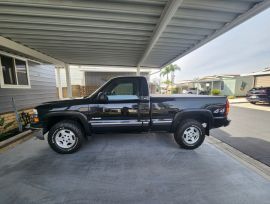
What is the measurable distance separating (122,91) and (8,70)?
4.90m

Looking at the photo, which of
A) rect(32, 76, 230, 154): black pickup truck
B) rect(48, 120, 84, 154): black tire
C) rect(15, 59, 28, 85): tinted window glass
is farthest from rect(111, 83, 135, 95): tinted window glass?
rect(15, 59, 28, 85): tinted window glass

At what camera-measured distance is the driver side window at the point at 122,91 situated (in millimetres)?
3451

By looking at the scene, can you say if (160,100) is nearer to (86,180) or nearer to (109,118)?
(109,118)

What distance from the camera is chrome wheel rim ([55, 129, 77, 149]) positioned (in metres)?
3.39

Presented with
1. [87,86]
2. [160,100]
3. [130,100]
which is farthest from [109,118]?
[87,86]

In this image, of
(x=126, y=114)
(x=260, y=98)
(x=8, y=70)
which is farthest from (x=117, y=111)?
(x=260, y=98)

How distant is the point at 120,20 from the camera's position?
3.45 meters

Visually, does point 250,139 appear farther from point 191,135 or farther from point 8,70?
point 8,70

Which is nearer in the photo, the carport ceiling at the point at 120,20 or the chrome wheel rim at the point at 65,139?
the carport ceiling at the point at 120,20

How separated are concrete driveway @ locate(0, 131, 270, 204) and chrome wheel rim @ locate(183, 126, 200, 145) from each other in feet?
0.89

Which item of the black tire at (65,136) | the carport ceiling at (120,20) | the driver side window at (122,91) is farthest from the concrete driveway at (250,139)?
the black tire at (65,136)

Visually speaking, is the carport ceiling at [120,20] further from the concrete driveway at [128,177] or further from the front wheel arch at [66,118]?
the concrete driveway at [128,177]

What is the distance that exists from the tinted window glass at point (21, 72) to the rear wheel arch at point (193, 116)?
20.9 ft

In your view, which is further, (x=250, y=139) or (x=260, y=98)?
(x=260, y=98)
